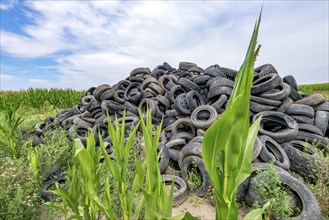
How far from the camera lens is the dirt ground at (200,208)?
10.7ft

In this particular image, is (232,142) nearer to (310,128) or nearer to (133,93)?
(310,128)

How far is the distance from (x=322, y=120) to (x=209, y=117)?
285 cm

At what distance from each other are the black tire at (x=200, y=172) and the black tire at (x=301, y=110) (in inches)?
130

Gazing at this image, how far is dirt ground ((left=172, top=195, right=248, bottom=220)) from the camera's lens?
3.28 metres

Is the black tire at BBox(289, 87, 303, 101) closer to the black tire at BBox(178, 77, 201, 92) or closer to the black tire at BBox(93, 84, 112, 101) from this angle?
the black tire at BBox(178, 77, 201, 92)

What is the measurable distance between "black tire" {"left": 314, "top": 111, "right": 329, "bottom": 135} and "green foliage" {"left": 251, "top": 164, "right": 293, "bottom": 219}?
3415 mm

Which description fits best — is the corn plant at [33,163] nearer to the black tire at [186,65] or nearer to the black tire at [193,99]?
the black tire at [193,99]

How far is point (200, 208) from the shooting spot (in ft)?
11.3

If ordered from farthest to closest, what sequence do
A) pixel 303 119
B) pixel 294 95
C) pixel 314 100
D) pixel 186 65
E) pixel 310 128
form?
pixel 186 65 < pixel 294 95 < pixel 314 100 < pixel 303 119 < pixel 310 128

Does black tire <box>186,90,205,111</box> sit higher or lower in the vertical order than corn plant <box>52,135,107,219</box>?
higher

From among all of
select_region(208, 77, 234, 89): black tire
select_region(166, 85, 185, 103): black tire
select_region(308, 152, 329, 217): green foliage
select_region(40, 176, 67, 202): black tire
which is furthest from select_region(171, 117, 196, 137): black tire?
select_region(40, 176, 67, 202): black tire

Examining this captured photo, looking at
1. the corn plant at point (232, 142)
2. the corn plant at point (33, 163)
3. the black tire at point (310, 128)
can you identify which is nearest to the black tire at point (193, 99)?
the black tire at point (310, 128)

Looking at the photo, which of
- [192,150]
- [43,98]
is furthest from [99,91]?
[43,98]

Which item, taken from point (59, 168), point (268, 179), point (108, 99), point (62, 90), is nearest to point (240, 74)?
point (268, 179)
